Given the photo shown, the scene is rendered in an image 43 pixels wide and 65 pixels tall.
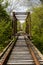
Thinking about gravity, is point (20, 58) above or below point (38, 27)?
below

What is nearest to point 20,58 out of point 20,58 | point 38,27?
point 20,58

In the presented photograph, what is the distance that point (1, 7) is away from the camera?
75.6ft

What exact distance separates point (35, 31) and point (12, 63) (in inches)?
605

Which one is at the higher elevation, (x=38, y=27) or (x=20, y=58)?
(x=38, y=27)

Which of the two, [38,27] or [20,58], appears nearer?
[20,58]

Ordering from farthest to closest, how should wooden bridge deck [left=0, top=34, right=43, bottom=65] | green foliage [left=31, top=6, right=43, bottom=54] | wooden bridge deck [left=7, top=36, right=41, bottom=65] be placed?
green foliage [left=31, top=6, right=43, bottom=54], wooden bridge deck [left=7, top=36, right=41, bottom=65], wooden bridge deck [left=0, top=34, right=43, bottom=65]

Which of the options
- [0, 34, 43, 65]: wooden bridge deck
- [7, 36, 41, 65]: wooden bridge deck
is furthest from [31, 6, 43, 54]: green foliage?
[7, 36, 41, 65]: wooden bridge deck

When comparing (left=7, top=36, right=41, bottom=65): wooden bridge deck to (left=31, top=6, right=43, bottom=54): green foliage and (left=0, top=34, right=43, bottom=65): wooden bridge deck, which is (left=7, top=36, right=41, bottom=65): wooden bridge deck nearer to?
(left=0, top=34, right=43, bottom=65): wooden bridge deck

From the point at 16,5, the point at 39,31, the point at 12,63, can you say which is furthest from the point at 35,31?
the point at 16,5

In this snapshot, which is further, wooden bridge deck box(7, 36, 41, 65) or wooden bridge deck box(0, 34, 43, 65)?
wooden bridge deck box(7, 36, 41, 65)

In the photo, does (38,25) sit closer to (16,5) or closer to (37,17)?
(37,17)

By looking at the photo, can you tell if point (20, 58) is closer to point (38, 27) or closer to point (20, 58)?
point (20, 58)

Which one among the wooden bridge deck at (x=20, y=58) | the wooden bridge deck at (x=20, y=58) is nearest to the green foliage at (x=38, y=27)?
Result: the wooden bridge deck at (x=20, y=58)

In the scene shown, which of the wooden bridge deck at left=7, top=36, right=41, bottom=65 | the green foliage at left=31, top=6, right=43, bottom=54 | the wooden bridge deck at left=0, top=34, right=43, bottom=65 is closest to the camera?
the wooden bridge deck at left=0, top=34, right=43, bottom=65
